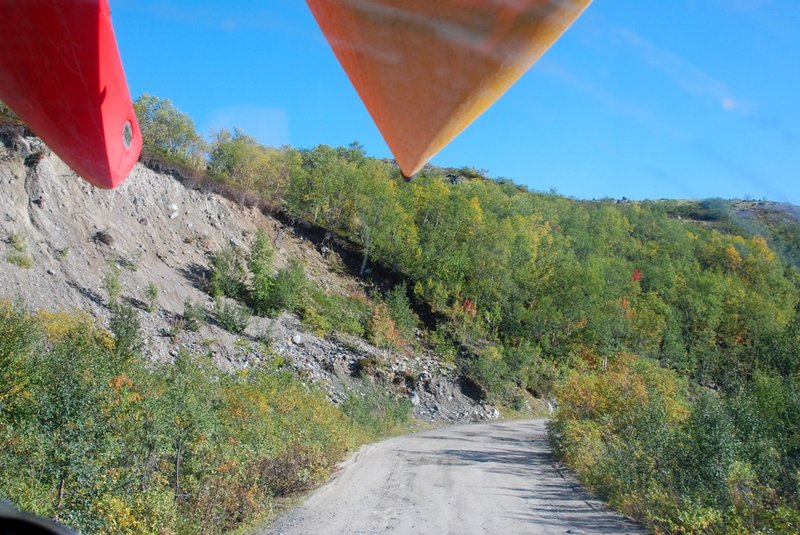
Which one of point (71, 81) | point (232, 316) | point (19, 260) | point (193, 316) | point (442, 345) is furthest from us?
point (442, 345)

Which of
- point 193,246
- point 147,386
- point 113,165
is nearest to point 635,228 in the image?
point 193,246

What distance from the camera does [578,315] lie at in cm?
5353

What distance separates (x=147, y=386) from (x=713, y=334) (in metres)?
63.4

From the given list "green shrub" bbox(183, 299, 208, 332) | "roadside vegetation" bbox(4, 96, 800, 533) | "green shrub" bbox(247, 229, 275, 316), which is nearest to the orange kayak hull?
"roadside vegetation" bbox(4, 96, 800, 533)

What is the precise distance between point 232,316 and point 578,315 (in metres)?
33.6

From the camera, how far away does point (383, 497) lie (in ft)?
43.7

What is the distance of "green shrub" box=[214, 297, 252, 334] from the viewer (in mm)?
28938

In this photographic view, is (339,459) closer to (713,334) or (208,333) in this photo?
(208,333)

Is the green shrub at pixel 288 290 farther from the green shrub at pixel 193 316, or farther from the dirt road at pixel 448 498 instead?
the dirt road at pixel 448 498

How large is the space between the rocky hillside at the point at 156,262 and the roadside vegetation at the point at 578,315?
174 centimetres

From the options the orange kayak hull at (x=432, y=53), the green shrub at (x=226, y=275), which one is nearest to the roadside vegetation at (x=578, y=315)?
the green shrub at (x=226, y=275)

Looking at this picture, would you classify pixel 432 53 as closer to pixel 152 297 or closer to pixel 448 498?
pixel 448 498

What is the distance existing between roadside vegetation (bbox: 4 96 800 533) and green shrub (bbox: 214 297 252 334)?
1.12 meters

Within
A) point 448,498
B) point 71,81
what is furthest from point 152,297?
point 71,81
